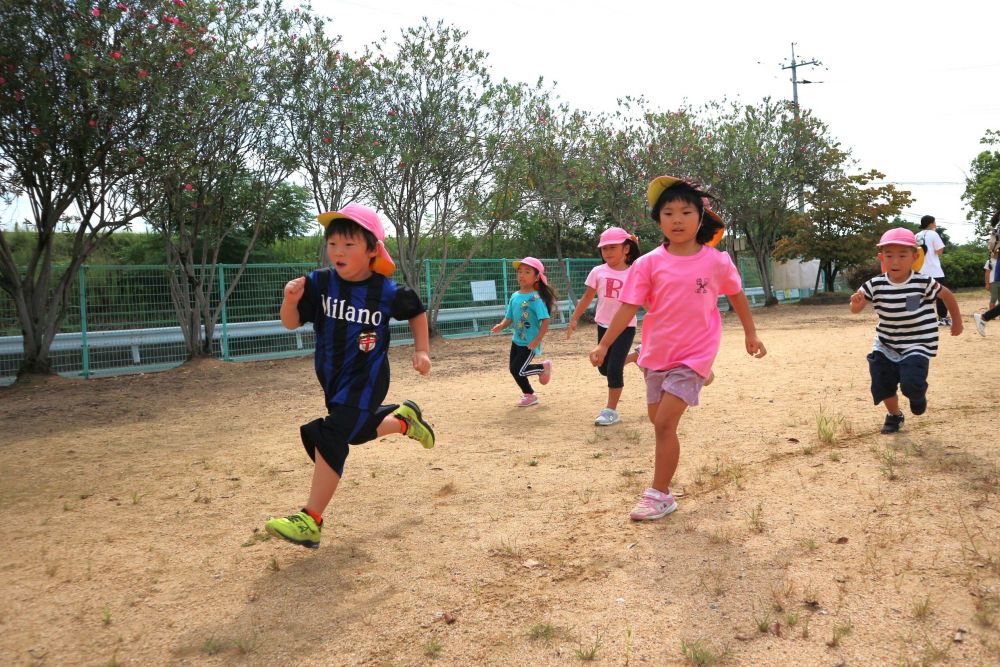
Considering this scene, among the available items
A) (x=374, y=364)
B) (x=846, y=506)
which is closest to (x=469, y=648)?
(x=374, y=364)

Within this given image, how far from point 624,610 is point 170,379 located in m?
10.2

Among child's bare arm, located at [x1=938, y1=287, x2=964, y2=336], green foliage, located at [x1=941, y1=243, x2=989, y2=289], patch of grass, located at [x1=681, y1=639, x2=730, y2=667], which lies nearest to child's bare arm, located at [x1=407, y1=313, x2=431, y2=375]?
patch of grass, located at [x1=681, y1=639, x2=730, y2=667]

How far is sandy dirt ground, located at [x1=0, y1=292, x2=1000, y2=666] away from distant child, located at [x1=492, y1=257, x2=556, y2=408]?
3.09 ft

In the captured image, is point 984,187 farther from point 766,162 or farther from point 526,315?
point 526,315

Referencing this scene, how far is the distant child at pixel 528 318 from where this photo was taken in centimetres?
749

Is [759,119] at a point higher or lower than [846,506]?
higher

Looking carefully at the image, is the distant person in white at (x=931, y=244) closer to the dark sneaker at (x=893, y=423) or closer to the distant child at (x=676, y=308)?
the dark sneaker at (x=893, y=423)

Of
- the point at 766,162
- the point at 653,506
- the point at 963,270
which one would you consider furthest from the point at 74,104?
the point at 963,270

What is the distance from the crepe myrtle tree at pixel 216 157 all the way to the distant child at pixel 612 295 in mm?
6835

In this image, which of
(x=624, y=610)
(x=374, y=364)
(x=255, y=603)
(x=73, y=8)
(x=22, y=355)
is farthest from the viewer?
(x=22, y=355)

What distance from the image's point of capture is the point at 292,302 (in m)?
3.80

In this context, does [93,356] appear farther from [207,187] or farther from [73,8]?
[73,8]

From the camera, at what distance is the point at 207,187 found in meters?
12.5

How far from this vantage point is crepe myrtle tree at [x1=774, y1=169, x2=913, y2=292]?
27062 mm
